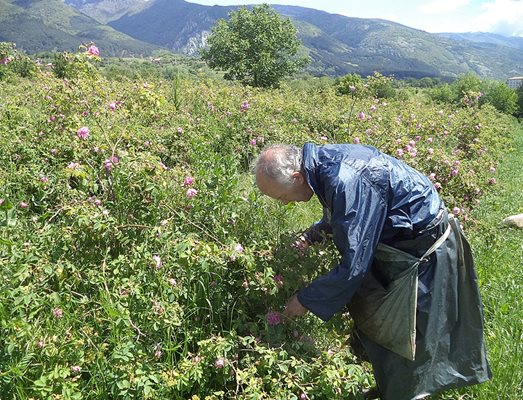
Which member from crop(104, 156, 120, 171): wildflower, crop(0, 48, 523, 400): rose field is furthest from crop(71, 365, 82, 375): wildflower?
crop(104, 156, 120, 171): wildflower

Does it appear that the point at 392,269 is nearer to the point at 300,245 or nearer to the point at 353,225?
the point at 353,225

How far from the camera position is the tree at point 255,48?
3772 cm

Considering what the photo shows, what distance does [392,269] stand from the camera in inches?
80.2

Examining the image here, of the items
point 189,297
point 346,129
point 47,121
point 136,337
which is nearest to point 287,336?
point 189,297

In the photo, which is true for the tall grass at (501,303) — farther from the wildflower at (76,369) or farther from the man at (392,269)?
the wildflower at (76,369)

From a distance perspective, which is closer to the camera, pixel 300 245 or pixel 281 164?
pixel 281 164

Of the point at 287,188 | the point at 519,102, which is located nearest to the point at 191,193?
the point at 287,188

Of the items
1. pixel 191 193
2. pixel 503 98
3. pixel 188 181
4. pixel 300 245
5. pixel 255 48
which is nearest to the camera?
pixel 300 245

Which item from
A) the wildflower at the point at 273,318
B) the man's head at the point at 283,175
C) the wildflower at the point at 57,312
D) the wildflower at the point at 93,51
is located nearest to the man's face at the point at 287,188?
the man's head at the point at 283,175

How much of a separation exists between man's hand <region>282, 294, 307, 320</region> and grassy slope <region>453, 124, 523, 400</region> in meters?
1.26

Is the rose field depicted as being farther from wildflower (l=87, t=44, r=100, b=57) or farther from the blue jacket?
wildflower (l=87, t=44, r=100, b=57)

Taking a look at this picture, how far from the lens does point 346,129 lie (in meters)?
5.95

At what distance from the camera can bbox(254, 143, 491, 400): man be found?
5.99ft

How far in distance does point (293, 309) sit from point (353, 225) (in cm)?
61
